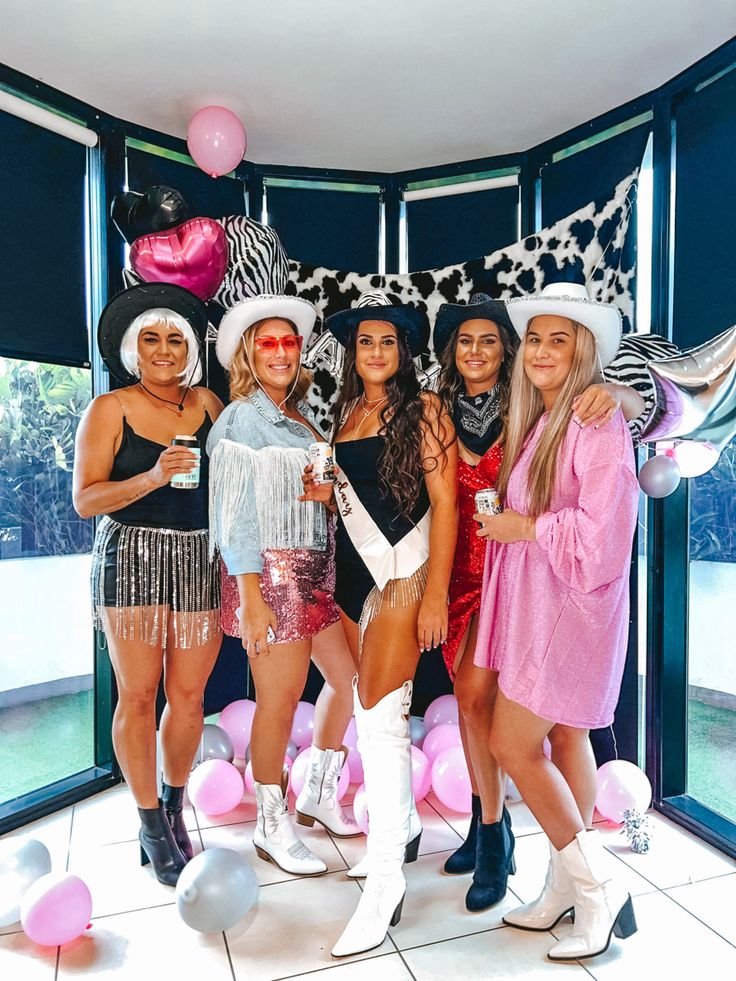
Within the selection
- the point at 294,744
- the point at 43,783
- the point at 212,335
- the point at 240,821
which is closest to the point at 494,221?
the point at 212,335

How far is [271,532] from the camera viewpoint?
2.34 m

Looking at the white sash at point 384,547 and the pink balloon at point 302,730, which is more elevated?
the white sash at point 384,547

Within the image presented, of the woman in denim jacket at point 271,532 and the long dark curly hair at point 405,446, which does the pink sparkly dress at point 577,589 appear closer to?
the long dark curly hair at point 405,446

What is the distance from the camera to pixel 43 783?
308 centimetres

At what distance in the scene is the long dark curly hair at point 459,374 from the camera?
7.57 ft

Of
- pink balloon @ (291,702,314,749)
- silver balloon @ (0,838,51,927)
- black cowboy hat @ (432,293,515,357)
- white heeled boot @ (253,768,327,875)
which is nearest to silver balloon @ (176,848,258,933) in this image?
white heeled boot @ (253,768,327,875)

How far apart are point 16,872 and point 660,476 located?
2.34m

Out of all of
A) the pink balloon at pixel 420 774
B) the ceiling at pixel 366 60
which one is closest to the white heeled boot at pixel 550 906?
the pink balloon at pixel 420 774

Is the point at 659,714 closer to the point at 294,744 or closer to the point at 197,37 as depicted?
the point at 294,744

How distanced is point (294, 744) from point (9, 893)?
129 centimetres

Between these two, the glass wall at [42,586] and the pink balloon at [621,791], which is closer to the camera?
the pink balloon at [621,791]

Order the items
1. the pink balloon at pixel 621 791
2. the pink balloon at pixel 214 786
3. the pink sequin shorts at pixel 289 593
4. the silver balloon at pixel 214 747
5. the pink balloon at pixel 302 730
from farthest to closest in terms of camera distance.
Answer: the pink balloon at pixel 302 730, the silver balloon at pixel 214 747, the pink balloon at pixel 214 786, the pink balloon at pixel 621 791, the pink sequin shorts at pixel 289 593

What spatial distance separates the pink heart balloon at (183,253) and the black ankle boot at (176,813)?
1.79 metres

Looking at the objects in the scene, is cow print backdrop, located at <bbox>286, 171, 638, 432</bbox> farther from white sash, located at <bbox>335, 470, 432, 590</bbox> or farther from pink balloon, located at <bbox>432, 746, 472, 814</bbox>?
pink balloon, located at <bbox>432, 746, 472, 814</bbox>
